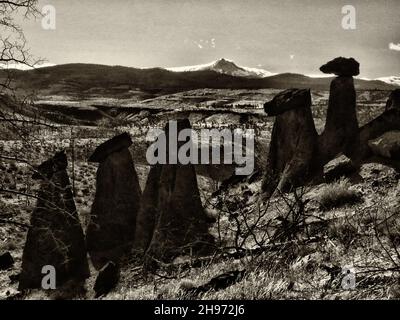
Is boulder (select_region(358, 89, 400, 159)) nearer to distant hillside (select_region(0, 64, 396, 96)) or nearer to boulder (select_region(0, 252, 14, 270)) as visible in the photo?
boulder (select_region(0, 252, 14, 270))

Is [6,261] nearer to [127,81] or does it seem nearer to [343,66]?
[343,66]

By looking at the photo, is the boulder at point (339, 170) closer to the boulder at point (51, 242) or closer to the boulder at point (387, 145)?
the boulder at point (387, 145)

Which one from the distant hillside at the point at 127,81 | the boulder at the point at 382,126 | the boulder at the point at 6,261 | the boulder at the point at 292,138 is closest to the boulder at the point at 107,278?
the boulder at the point at 6,261

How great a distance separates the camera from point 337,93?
1492cm

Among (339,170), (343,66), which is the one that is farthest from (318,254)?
(343,66)

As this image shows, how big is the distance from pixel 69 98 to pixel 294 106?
82989mm

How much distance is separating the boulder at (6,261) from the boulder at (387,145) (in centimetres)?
1212

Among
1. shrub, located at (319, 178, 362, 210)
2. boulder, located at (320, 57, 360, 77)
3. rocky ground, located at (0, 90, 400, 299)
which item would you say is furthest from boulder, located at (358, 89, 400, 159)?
shrub, located at (319, 178, 362, 210)

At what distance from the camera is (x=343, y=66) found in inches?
577

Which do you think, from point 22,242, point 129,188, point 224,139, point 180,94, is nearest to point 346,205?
point 129,188

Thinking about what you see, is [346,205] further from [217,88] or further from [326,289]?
[217,88]

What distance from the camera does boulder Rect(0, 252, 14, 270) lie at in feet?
49.5

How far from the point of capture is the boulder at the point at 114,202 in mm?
15430

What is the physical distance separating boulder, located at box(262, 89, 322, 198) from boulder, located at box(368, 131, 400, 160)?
2.12m
